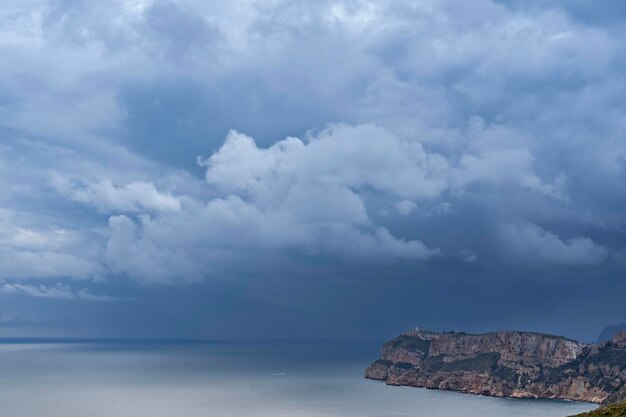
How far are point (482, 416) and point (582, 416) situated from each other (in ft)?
371

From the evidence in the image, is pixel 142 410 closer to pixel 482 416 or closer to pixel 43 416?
pixel 43 416

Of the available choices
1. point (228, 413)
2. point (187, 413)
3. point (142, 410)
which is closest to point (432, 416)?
point (228, 413)

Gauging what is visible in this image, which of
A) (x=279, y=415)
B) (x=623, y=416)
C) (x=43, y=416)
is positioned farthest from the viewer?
(x=279, y=415)

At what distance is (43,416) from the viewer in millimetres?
181625

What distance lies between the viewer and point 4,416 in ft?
600

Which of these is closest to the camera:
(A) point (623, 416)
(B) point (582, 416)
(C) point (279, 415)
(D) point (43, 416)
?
(A) point (623, 416)

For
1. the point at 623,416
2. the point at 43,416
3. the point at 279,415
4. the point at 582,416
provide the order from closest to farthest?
1. the point at 623,416
2. the point at 582,416
3. the point at 43,416
4. the point at 279,415

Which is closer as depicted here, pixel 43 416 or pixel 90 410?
pixel 43 416

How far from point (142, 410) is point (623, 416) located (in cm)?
15007

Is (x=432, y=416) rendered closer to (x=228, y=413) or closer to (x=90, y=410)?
(x=228, y=413)

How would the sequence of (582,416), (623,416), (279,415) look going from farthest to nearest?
(279,415) → (582,416) → (623,416)

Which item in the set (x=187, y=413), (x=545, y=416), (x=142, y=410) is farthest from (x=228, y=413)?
(x=545, y=416)

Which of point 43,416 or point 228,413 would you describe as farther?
point 228,413

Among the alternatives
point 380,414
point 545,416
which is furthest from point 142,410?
point 545,416
